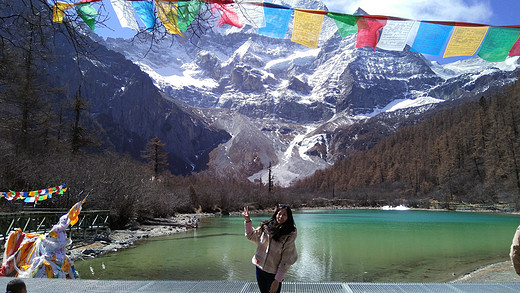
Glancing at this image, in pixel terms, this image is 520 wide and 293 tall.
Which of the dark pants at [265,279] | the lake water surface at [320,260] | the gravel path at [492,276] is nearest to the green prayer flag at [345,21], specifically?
the dark pants at [265,279]

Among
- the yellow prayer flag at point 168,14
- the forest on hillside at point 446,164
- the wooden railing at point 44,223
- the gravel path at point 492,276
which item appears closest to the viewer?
the yellow prayer flag at point 168,14

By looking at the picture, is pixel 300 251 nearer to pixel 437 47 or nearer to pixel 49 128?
pixel 437 47

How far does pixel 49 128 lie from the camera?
24.9 metres

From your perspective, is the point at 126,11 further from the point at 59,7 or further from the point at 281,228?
the point at 281,228

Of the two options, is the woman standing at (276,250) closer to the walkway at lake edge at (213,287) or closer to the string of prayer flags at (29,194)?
the walkway at lake edge at (213,287)

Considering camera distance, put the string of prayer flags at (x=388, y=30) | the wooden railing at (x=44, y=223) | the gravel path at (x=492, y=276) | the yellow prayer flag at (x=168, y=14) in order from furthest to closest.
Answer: the wooden railing at (x=44, y=223), the gravel path at (x=492, y=276), the string of prayer flags at (x=388, y=30), the yellow prayer flag at (x=168, y=14)

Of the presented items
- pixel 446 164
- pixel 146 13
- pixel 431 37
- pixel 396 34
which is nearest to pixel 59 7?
pixel 146 13

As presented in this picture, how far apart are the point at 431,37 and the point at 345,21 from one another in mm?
1765

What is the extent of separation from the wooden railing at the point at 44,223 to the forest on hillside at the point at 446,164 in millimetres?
47914

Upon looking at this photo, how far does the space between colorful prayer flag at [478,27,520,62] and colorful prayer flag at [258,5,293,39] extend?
363cm

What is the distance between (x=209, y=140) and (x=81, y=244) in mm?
168784

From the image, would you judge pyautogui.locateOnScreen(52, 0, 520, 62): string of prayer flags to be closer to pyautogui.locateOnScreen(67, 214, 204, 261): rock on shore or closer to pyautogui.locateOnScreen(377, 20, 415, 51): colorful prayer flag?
pyautogui.locateOnScreen(377, 20, 415, 51): colorful prayer flag

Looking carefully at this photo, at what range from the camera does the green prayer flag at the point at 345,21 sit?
621cm

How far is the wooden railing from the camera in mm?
11164
